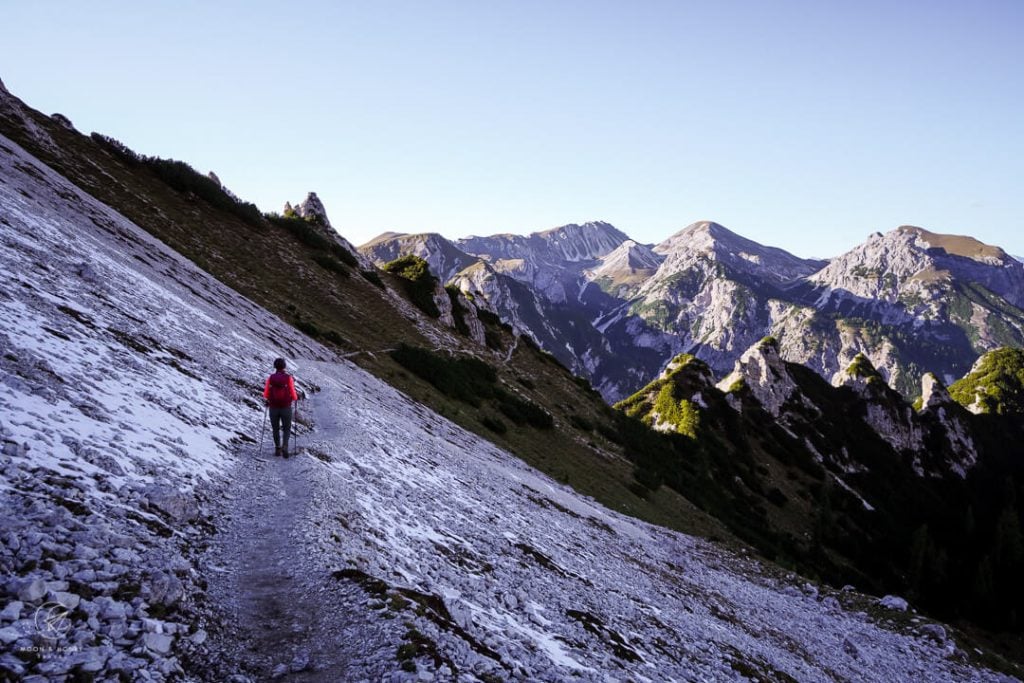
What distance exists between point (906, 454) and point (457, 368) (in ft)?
505

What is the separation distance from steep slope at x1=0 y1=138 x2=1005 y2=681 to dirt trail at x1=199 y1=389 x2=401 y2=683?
0.05 m

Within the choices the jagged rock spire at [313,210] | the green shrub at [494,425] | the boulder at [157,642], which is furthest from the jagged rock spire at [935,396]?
the boulder at [157,642]

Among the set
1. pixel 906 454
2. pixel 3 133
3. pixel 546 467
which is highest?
pixel 906 454

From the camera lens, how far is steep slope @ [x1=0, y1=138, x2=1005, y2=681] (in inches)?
273

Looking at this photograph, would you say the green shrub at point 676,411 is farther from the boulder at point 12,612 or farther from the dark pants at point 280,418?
the boulder at point 12,612

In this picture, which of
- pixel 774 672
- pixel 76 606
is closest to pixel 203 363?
pixel 76 606

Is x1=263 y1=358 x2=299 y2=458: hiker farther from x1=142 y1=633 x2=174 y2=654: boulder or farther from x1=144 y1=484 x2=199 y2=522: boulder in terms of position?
x1=142 y1=633 x2=174 y2=654: boulder

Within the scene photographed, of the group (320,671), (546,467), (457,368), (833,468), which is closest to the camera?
(320,671)

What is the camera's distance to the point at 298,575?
30.9 feet

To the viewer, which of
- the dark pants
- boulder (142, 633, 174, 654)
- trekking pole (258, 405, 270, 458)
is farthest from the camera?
the dark pants

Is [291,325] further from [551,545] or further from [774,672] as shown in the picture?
[774,672]

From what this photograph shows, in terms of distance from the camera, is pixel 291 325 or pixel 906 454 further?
pixel 906 454

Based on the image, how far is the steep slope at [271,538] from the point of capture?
694cm

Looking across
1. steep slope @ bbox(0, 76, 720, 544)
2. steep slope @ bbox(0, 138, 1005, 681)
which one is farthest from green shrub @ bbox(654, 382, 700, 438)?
steep slope @ bbox(0, 138, 1005, 681)
